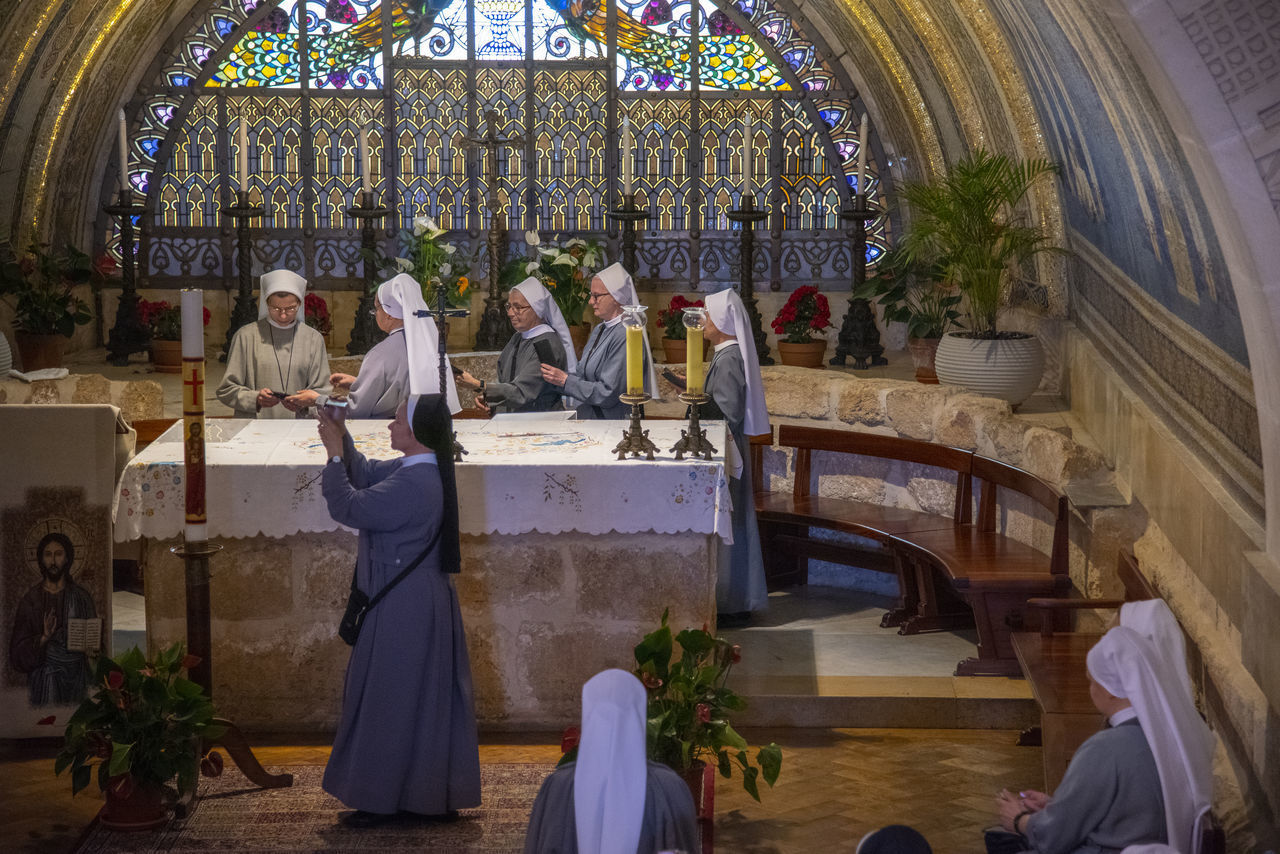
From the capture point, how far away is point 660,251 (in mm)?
12820

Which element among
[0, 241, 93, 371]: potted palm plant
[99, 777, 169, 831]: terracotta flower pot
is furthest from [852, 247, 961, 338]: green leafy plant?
[99, 777, 169, 831]: terracotta flower pot

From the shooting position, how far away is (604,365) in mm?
7285

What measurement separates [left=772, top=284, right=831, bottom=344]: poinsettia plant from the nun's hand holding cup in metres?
4.04

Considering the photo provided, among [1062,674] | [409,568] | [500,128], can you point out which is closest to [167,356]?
[500,128]

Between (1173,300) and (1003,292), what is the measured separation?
161 inches

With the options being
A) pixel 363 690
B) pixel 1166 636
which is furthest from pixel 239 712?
pixel 1166 636

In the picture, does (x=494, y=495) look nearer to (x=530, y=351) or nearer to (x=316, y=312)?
(x=530, y=351)

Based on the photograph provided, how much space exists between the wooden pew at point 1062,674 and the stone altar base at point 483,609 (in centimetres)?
127

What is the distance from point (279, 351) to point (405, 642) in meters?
2.67

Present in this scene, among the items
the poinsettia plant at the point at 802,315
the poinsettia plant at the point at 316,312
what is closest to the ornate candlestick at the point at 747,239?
the poinsettia plant at the point at 802,315

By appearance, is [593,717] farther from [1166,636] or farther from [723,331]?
[723,331]

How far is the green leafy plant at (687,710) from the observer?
4789 mm

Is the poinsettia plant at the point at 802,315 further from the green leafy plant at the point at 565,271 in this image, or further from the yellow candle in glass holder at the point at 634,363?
the yellow candle in glass holder at the point at 634,363

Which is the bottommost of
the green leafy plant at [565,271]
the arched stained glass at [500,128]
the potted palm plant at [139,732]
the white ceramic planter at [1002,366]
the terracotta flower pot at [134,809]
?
the terracotta flower pot at [134,809]
